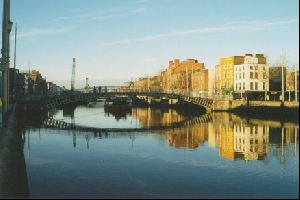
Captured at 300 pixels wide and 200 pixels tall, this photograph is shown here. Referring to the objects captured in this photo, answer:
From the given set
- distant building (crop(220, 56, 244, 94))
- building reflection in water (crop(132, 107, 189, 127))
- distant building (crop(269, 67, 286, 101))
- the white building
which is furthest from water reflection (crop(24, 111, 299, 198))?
distant building (crop(220, 56, 244, 94))

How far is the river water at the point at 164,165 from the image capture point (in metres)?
19.0

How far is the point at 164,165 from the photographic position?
25.3 meters

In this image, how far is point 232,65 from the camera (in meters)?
97.2

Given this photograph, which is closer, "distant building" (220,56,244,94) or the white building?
the white building

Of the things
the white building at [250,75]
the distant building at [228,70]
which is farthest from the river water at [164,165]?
the distant building at [228,70]

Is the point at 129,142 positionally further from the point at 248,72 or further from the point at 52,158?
the point at 248,72

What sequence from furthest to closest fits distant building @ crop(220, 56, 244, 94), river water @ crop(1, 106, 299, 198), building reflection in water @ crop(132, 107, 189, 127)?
distant building @ crop(220, 56, 244, 94)
building reflection in water @ crop(132, 107, 189, 127)
river water @ crop(1, 106, 299, 198)

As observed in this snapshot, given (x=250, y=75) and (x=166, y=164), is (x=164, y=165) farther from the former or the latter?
(x=250, y=75)

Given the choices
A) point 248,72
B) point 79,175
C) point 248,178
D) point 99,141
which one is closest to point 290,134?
point 99,141

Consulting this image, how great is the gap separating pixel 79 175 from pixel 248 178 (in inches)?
327

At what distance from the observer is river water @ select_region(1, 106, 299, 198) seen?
19.0 m

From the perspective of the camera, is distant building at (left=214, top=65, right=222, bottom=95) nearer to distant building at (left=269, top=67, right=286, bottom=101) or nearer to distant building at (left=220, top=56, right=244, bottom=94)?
distant building at (left=220, top=56, right=244, bottom=94)

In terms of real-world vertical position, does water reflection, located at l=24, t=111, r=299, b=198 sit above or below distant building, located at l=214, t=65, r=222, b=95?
below

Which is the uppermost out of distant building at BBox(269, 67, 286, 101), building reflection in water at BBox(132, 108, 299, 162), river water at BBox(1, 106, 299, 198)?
distant building at BBox(269, 67, 286, 101)
